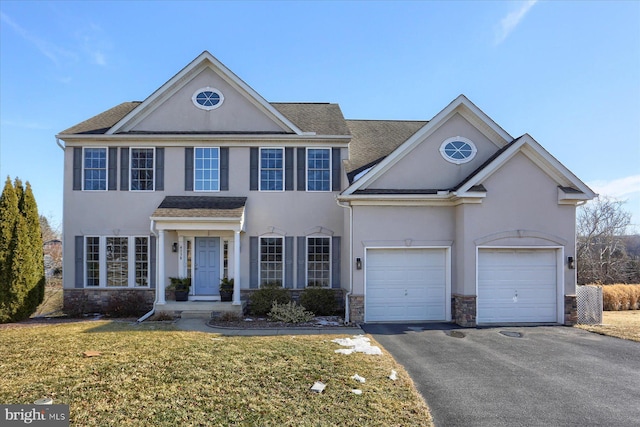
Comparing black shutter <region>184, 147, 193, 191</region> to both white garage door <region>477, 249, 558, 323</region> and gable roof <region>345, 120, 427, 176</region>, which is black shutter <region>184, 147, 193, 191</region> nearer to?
gable roof <region>345, 120, 427, 176</region>

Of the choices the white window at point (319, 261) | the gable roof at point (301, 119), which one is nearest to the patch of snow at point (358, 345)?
the white window at point (319, 261)

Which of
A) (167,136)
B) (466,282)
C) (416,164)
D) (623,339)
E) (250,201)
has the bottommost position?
(623,339)

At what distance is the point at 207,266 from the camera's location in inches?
522

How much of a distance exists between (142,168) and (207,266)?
433 cm

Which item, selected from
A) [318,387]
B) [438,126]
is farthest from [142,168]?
[318,387]

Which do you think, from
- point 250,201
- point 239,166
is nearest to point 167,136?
point 239,166

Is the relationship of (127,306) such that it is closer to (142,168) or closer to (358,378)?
(142,168)

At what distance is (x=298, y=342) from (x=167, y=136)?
29.0ft

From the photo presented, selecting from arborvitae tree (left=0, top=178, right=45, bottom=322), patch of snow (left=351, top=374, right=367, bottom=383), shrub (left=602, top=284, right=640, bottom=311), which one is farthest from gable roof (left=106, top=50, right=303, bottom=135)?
shrub (left=602, top=284, right=640, bottom=311)

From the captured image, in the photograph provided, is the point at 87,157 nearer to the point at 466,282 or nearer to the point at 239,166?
the point at 239,166

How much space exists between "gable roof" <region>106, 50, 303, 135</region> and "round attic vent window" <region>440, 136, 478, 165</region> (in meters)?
5.07

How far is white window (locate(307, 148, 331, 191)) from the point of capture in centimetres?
1342

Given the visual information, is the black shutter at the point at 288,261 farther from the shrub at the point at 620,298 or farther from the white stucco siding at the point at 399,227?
the shrub at the point at 620,298

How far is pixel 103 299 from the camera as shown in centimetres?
1305
